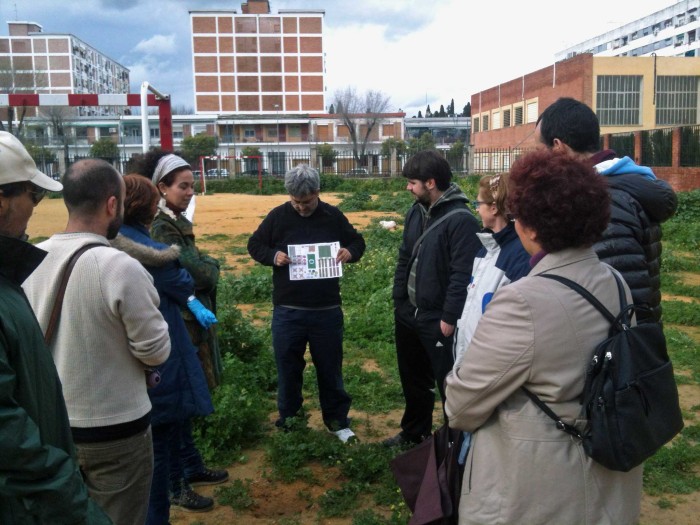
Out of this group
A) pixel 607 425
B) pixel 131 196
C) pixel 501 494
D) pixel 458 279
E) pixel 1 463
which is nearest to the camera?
pixel 1 463

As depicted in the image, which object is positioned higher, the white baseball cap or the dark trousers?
the white baseball cap

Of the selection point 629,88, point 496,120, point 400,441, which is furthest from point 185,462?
point 496,120

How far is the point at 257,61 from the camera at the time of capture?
86812mm

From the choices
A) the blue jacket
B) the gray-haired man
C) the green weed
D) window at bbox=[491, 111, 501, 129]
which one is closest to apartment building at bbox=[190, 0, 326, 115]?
window at bbox=[491, 111, 501, 129]

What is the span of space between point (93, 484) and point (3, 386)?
125 centimetres

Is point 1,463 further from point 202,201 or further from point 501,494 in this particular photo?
point 202,201

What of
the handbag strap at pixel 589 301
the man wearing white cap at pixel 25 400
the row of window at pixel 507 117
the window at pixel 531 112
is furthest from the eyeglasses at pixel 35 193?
the window at pixel 531 112

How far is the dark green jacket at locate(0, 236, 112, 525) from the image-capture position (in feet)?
5.04

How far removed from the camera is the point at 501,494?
2039 millimetres

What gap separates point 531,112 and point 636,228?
5572cm

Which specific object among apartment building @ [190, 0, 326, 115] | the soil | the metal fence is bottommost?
the soil

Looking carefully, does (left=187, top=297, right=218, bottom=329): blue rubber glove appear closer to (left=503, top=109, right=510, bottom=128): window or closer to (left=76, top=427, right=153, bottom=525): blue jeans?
(left=76, top=427, right=153, bottom=525): blue jeans

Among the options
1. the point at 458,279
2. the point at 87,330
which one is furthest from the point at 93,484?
the point at 458,279

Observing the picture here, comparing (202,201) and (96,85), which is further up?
(96,85)
